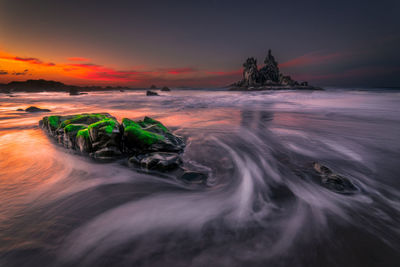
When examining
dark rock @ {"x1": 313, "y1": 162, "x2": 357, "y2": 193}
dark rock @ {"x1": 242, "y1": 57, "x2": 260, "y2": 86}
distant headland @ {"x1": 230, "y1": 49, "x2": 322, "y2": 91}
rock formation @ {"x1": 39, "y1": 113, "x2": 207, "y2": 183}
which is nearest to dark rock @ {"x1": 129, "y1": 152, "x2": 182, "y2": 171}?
rock formation @ {"x1": 39, "y1": 113, "x2": 207, "y2": 183}

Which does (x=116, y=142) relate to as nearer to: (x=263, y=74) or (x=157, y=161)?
(x=157, y=161)

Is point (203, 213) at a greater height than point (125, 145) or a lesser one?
lesser

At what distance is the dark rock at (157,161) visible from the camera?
11.2 ft

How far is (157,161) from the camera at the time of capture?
3.49 metres

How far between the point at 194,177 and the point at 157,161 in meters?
0.90

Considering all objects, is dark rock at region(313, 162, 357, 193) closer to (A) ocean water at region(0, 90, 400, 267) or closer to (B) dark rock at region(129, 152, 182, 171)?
(A) ocean water at region(0, 90, 400, 267)

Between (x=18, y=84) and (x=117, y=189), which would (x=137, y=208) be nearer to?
(x=117, y=189)

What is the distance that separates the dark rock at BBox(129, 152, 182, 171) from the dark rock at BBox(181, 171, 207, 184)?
1.30 ft

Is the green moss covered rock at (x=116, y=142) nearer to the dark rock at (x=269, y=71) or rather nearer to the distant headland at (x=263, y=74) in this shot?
the distant headland at (x=263, y=74)

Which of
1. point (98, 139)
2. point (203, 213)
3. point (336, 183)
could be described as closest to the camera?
point (203, 213)

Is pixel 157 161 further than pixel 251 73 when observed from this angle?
No

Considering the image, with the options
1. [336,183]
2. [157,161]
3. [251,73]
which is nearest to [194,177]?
[157,161]

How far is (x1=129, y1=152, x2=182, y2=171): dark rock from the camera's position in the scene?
3.43 m

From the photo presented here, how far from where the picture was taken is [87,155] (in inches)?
163
